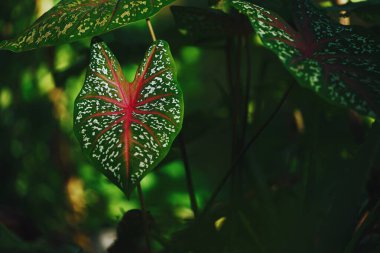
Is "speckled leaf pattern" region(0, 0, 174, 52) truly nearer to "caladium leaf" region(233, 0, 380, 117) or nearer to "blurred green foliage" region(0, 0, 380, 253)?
"caladium leaf" region(233, 0, 380, 117)

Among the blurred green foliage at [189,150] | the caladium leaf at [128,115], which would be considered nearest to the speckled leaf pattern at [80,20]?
the caladium leaf at [128,115]

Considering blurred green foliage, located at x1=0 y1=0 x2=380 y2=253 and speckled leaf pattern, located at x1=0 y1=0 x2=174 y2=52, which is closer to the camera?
speckled leaf pattern, located at x1=0 y1=0 x2=174 y2=52

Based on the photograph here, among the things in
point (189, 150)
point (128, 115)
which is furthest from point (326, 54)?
point (189, 150)

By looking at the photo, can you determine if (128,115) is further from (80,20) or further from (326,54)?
(326,54)

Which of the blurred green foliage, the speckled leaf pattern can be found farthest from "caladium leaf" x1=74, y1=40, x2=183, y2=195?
the blurred green foliage

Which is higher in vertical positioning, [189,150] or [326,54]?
[326,54]

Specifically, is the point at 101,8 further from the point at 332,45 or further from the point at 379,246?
the point at 379,246
